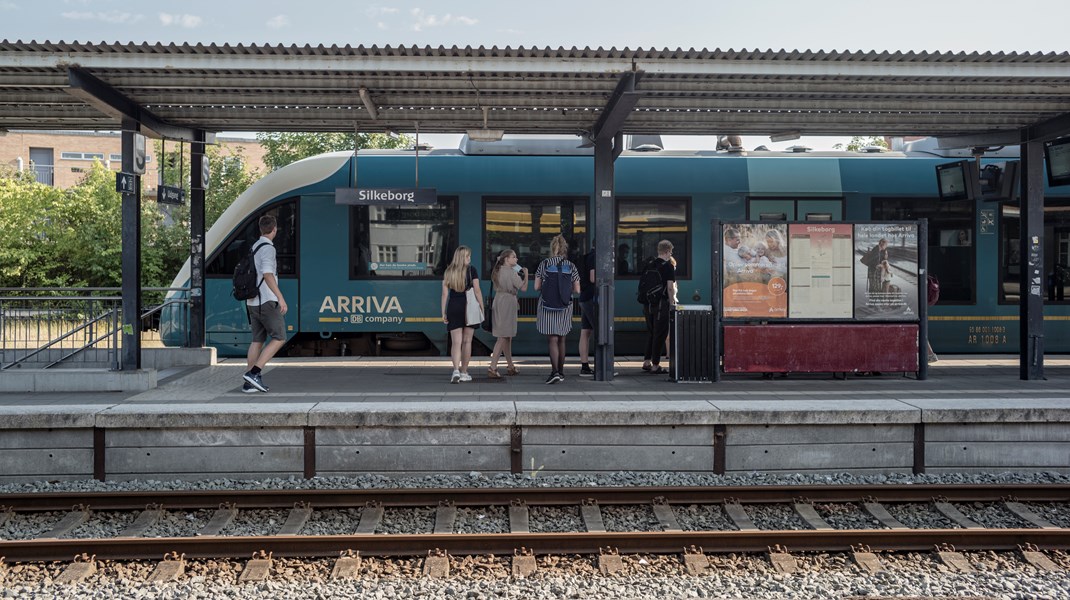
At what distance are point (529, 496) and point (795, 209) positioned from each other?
775cm

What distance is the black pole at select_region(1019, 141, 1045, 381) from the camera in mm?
10234

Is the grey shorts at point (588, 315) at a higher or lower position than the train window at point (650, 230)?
lower

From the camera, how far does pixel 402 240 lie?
490 inches

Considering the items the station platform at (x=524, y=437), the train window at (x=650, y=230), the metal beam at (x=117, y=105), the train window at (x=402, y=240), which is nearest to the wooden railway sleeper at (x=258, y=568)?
the station platform at (x=524, y=437)

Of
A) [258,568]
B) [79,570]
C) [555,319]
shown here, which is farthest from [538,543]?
[555,319]

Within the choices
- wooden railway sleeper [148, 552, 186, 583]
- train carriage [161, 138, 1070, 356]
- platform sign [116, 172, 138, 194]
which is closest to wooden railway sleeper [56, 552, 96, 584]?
wooden railway sleeper [148, 552, 186, 583]

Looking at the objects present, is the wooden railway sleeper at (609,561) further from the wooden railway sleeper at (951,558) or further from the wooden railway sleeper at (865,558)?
the wooden railway sleeper at (951,558)

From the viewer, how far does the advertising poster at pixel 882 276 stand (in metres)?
10.1

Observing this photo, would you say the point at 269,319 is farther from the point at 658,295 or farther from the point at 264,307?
the point at 658,295

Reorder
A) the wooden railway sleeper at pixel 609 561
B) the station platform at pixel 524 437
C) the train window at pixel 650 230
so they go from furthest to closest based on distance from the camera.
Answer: the train window at pixel 650 230
the station platform at pixel 524 437
the wooden railway sleeper at pixel 609 561

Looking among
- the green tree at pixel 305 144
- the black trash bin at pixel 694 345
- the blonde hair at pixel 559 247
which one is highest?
the green tree at pixel 305 144

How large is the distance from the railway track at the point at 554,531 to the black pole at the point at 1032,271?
384 cm

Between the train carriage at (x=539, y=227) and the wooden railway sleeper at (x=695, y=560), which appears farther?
the train carriage at (x=539, y=227)

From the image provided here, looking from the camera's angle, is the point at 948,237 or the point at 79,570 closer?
the point at 79,570
